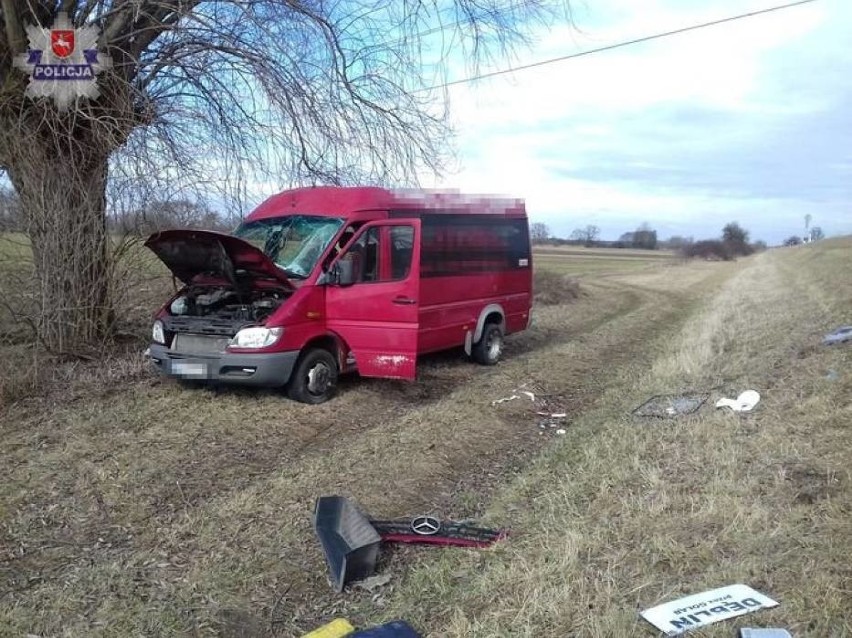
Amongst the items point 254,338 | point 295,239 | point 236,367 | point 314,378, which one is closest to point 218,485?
point 236,367

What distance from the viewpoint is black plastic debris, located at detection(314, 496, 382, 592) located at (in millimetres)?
4281

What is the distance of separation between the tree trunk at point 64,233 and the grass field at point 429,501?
39.3 inches

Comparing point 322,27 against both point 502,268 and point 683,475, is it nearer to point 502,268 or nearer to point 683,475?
point 502,268

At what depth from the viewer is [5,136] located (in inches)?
334

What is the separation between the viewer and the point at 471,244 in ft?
34.7

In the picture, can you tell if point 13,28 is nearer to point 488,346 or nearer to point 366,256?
point 366,256

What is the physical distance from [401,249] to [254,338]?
7.00ft

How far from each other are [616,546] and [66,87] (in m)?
7.87

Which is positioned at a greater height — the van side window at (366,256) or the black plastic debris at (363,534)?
the van side window at (366,256)

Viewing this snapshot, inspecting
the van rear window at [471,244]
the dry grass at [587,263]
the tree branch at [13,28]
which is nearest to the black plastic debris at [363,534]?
the van rear window at [471,244]

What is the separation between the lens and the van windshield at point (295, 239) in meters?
8.48

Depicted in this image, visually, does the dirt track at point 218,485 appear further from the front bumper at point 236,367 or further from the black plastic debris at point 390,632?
the black plastic debris at point 390,632

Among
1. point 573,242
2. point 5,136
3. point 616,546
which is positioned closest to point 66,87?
point 5,136

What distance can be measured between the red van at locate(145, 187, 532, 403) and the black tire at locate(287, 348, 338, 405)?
0.01m
